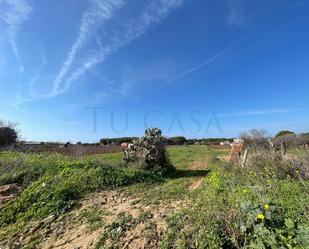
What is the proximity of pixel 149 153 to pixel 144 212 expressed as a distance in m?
6.76

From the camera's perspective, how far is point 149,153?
490 inches

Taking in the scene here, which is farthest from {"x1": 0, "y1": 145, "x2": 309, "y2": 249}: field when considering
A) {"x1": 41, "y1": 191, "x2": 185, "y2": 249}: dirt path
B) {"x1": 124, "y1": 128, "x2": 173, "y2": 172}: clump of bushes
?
{"x1": 124, "y1": 128, "x2": 173, "y2": 172}: clump of bushes

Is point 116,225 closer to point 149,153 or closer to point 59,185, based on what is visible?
point 59,185

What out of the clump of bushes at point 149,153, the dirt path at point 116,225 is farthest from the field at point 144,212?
the clump of bushes at point 149,153

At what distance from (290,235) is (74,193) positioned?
17.9ft

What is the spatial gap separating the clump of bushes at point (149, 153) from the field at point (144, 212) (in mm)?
2982

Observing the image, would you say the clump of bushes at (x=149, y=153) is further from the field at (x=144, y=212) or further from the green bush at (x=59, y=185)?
the field at (x=144, y=212)

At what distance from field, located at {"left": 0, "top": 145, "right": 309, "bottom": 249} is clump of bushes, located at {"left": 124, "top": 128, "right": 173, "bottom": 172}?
2.98 m

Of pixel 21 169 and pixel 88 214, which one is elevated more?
pixel 21 169

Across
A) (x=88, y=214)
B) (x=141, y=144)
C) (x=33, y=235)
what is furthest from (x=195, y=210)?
(x=141, y=144)

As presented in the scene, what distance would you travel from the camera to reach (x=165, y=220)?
5.12 m

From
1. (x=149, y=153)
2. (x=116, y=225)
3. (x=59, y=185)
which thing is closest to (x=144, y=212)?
(x=116, y=225)

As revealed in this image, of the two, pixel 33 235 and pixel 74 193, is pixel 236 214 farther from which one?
pixel 74 193

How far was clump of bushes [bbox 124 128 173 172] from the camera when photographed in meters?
12.4
